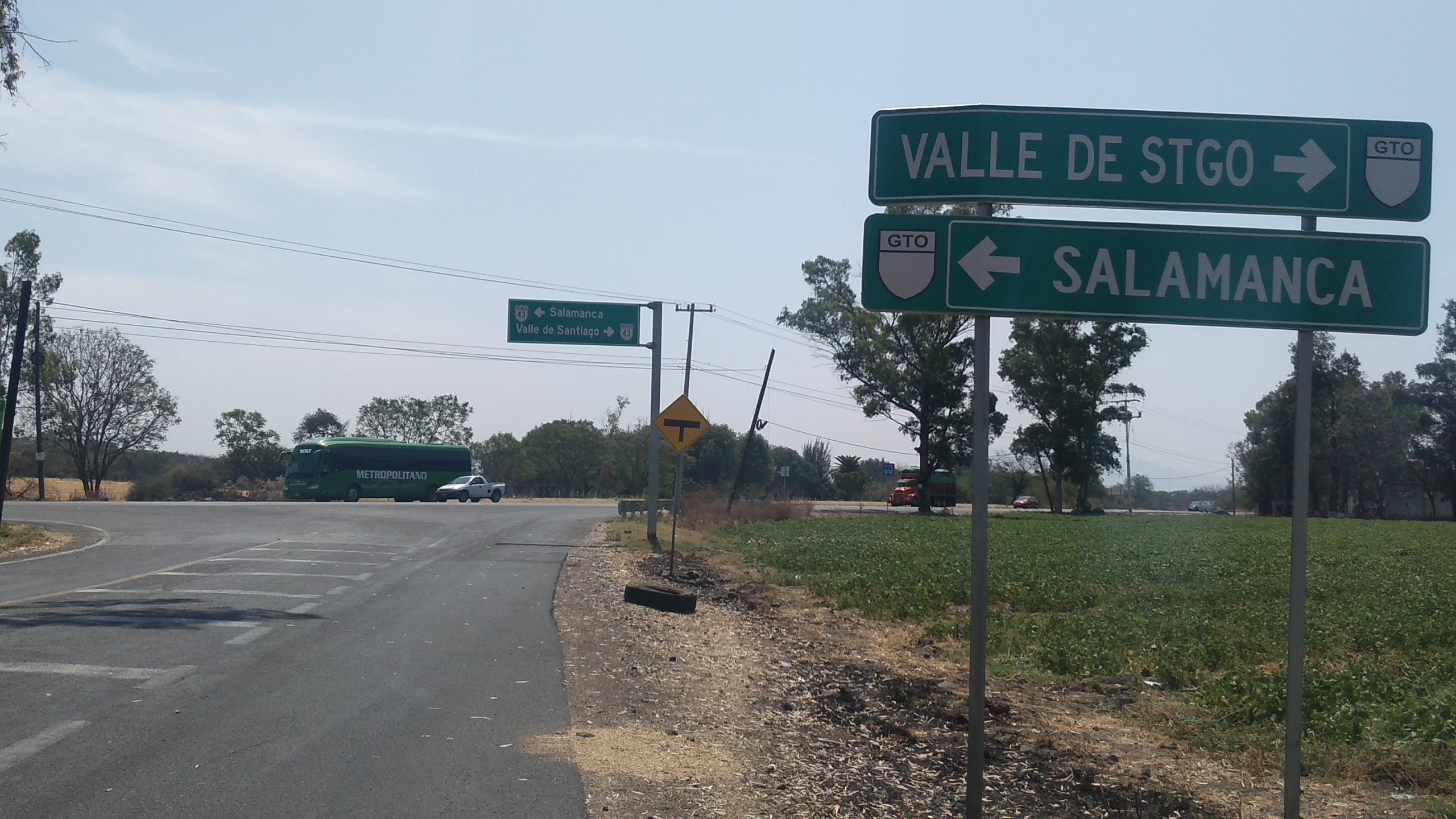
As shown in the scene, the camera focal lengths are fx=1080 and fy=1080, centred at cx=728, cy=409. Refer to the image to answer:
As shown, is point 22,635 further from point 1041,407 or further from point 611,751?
point 1041,407

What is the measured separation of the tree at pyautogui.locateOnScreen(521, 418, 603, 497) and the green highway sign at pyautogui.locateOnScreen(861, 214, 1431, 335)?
103 meters

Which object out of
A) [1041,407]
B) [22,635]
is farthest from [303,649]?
[1041,407]

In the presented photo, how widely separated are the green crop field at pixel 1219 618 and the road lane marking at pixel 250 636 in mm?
7296

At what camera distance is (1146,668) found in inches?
399

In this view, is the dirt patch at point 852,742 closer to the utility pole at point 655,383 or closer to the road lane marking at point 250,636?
the road lane marking at point 250,636

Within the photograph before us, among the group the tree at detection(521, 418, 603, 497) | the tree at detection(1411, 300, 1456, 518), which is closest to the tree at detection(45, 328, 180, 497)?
the tree at detection(521, 418, 603, 497)

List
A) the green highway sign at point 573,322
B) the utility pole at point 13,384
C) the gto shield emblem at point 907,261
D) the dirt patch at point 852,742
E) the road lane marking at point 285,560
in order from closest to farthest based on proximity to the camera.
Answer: the gto shield emblem at point 907,261 < the dirt patch at point 852,742 < the road lane marking at point 285,560 < the utility pole at point 13,384 < the green highway sign at point 573,322

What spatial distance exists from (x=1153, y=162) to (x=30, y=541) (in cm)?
2539

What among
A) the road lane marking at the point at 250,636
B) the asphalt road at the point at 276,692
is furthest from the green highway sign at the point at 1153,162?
the road lane marking at the point at 250,636

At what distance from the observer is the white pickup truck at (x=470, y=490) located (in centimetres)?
5900

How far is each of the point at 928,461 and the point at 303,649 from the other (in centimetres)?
4692

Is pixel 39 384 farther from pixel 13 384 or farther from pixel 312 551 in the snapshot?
pixel 312 551

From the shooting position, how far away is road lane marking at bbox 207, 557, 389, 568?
62.7ft

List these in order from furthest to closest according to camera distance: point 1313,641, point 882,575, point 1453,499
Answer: point 1453,499
point 882,575
point 1313,641
